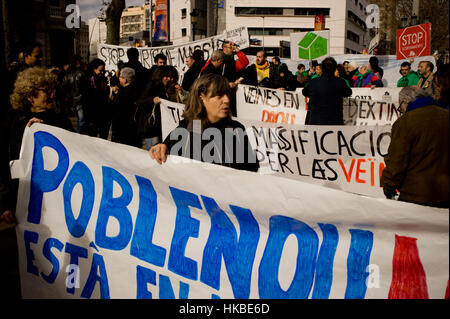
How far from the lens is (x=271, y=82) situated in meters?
10.6

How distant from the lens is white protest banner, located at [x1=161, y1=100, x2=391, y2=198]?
18.9ft

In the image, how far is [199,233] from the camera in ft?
8.59

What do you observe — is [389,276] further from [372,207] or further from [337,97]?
[337,97]

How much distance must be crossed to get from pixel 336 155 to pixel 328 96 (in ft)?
5.21

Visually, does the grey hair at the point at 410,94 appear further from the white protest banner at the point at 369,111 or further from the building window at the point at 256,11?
the building window at the point at 256,11

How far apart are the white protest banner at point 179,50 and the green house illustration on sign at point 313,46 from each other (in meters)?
3.87

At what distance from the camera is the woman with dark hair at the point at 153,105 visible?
20.3 ft

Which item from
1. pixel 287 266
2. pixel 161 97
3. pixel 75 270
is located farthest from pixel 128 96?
pixel 287 266

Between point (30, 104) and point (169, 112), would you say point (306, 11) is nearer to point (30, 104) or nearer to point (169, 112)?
point (169, 112)

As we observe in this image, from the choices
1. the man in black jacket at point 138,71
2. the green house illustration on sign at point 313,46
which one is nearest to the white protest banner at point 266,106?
the man in black jacket at point 138,71

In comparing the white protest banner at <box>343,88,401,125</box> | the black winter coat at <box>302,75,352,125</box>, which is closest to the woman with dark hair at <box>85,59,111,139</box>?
the black winter coat at <box>302,75,352,125</box>

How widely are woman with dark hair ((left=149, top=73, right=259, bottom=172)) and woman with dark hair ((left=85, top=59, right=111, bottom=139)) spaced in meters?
5.44

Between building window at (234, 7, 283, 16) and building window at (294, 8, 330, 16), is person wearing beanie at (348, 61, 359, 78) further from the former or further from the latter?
building window at (294, 8, 330, 16)
